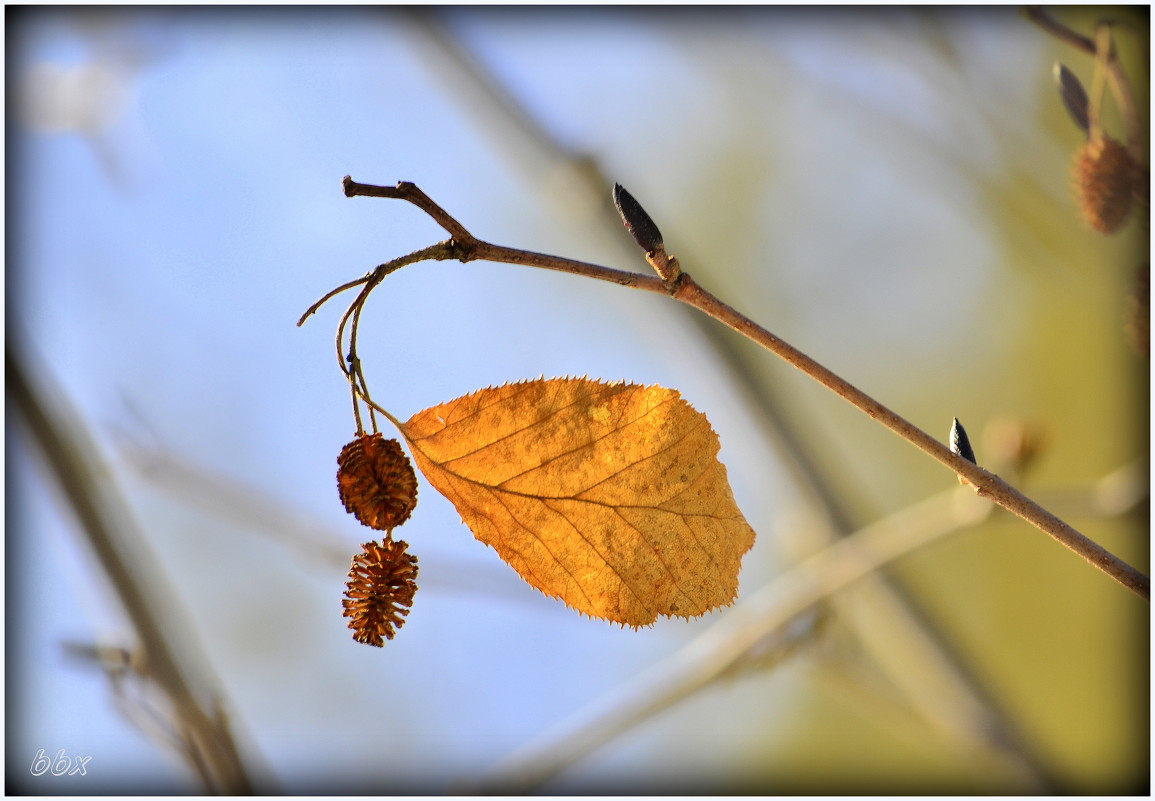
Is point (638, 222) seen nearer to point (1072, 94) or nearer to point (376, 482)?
point (376, 482)

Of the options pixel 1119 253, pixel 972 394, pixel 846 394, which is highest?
pixel 972 394

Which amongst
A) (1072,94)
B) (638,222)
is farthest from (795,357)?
(1072,94)

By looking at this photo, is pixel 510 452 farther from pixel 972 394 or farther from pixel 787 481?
pixel 972 394

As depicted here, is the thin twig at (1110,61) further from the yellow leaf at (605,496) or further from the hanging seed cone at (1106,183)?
the yellow leaf at (605,496)

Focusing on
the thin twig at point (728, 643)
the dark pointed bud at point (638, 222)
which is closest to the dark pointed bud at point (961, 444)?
the dark pointed bud at point (638, 222)

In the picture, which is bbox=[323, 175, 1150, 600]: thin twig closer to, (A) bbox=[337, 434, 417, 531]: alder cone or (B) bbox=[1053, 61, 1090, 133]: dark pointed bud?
(A) bbox=[337, 434, 417, 531]: alder cone

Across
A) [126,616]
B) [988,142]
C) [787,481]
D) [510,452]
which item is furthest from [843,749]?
[510,452]
